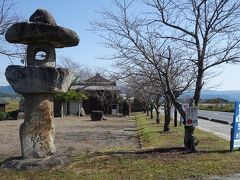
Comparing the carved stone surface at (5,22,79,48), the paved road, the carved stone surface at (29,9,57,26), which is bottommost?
the paved road

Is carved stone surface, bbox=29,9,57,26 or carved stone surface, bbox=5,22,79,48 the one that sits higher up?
carved stone surface, bbox=29,9,57,26

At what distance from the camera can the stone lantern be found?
32.9 ft

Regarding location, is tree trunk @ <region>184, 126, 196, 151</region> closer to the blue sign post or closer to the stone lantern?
the blue sign post

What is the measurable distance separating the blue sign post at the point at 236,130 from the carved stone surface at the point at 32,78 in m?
5.33

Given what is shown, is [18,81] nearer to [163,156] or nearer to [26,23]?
[26,23]

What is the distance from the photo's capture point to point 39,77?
10.1 metres

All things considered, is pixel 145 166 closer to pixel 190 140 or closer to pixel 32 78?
pixel 190 140

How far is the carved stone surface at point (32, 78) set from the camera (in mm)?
10086

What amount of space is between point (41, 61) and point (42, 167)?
2.47m

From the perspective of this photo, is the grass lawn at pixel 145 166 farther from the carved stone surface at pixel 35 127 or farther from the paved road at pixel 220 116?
the paved road at pixel 220 116

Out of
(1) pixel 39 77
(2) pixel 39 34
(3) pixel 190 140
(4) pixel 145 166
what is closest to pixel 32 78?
(1) pixel 39 77

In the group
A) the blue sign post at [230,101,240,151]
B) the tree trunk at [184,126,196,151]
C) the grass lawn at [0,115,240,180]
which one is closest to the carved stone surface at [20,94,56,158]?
the grass lawn at [0,115,240,180]

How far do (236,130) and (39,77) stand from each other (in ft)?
19.5

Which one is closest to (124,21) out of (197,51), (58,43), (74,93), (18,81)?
(197,51)
